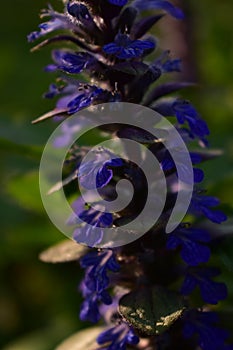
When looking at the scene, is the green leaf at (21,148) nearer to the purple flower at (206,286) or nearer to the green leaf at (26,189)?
the green leaf at (26,189)

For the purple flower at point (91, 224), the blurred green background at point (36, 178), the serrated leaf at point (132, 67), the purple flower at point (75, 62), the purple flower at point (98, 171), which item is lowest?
the blurred green background at point (36, 178)

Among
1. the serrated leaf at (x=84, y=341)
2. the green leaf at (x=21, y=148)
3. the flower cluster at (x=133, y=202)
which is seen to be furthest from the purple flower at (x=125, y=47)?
the serrated leaf at (x=84, y=341)

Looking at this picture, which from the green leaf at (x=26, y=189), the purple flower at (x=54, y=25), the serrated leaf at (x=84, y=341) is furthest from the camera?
the green leaf at (x=26, y=189)

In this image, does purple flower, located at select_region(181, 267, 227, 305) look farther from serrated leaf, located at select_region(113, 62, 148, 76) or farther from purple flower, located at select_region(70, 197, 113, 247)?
serrated leaf, located at select_region(113, 62, 148, 76)

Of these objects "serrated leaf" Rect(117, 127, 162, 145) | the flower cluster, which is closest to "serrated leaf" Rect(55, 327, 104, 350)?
the flower cluster

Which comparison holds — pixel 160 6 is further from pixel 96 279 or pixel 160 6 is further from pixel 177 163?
pixel 96 279

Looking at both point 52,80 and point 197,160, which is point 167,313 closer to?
point 197,160

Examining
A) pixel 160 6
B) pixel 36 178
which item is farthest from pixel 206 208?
pixel 36 178

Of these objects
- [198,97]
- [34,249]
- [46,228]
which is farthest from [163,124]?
[198,97]
